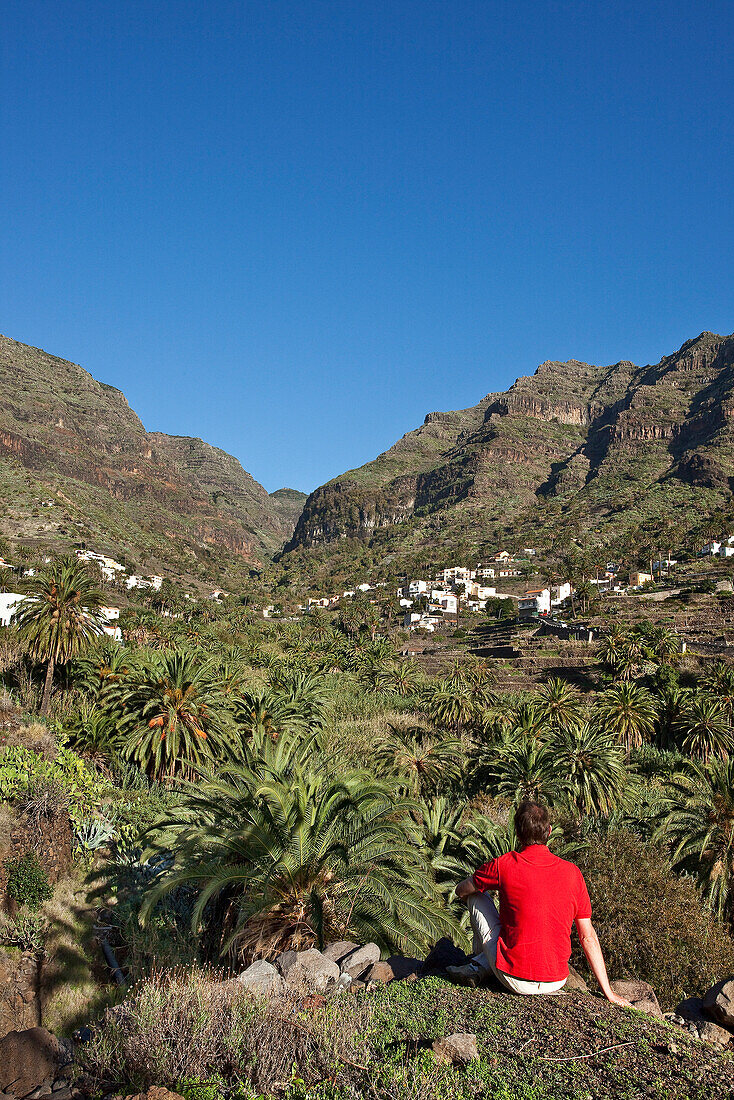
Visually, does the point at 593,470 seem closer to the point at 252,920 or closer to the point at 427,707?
the point at 427,707

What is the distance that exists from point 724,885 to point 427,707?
2615 centimetres

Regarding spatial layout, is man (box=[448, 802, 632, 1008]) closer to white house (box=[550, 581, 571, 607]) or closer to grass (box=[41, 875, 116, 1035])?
grass (box=[41, 875, 116, 1035])

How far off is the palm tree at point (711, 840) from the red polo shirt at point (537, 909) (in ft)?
38.9

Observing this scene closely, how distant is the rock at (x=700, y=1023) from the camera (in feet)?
12.8

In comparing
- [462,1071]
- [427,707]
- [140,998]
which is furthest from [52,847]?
[427,707]

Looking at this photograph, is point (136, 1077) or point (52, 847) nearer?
point (136, 1077)

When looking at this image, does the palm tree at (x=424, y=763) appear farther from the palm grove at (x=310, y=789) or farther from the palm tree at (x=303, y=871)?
the palm tree at (x=303, y=871)

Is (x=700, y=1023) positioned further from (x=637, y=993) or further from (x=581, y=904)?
(x=581, y=904)

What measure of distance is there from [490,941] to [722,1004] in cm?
162

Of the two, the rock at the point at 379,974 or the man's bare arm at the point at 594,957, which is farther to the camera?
the rock at the point at 379,974

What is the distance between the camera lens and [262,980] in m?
4.51

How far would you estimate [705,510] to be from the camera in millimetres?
118812

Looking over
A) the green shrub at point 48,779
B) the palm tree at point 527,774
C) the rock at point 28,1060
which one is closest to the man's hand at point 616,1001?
the rock at point 28,1060

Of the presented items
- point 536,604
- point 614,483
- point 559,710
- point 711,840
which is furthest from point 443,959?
point 614,483
